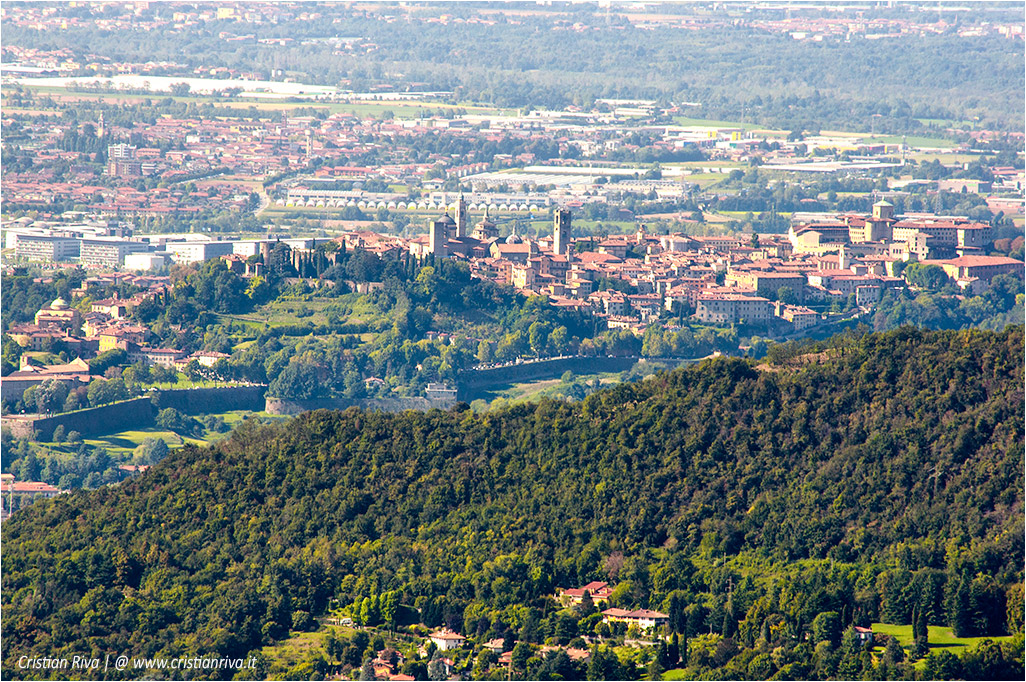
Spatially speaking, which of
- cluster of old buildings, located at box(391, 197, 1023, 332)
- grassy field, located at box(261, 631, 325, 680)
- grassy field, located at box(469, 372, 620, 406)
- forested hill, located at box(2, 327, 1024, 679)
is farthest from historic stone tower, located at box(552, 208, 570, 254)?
grassy field, located at box(261, 631, 325, 680)

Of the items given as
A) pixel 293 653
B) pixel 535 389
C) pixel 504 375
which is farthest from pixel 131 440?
pixel 293 653

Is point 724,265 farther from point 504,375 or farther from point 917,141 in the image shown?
point 917,141

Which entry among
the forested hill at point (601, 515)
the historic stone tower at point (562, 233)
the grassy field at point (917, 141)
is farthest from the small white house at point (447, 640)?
the grassy field at point (917, 141)

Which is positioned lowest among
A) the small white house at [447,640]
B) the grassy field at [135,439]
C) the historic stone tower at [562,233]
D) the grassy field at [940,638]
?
the grassy field at [135,439]

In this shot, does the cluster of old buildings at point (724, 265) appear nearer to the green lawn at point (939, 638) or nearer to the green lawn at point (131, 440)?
the green lawn at point (131, 440)

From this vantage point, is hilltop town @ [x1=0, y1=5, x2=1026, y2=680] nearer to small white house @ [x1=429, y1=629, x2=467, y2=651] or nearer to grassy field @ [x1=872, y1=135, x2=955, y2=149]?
small white house @ [x1=429, y1=629, x2=467, y2=651]

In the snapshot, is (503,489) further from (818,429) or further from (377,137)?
(377,137)

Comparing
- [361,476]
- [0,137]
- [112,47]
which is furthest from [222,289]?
[112,47]

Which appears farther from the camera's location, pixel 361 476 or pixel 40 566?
pixel 361 476

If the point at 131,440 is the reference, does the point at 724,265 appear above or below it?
above
